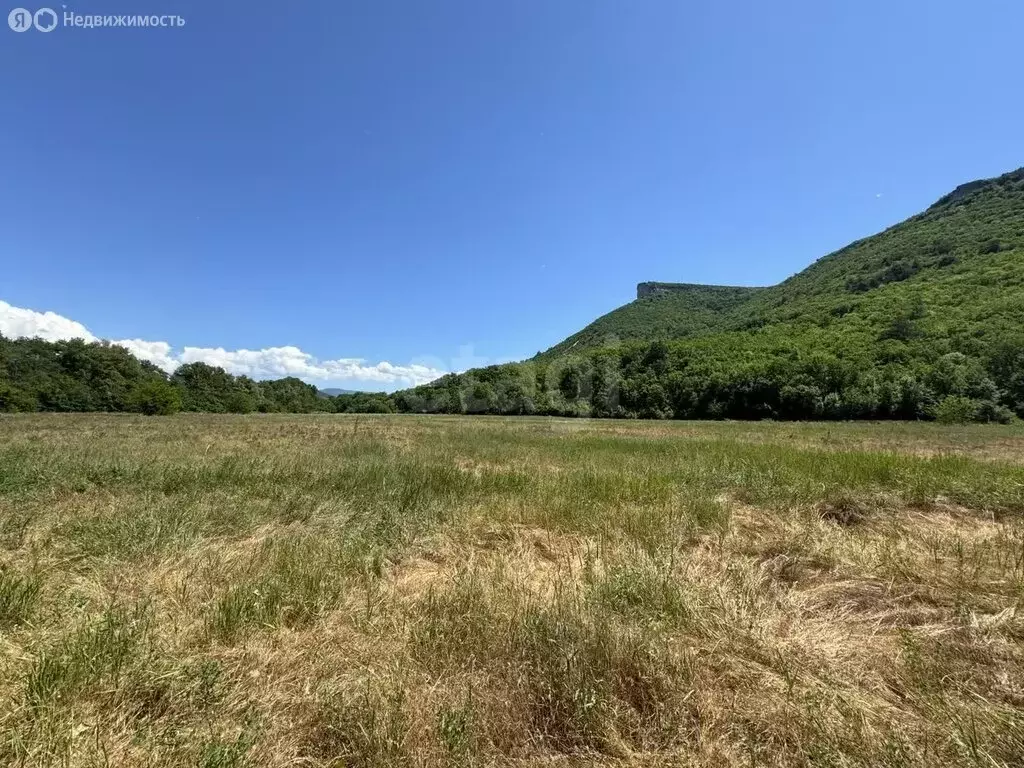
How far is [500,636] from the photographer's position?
3.03 m

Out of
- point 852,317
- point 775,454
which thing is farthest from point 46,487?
point 852,317

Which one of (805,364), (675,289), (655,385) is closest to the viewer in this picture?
(805,364)

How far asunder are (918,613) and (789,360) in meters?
69.5

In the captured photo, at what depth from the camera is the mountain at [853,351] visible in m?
49.8

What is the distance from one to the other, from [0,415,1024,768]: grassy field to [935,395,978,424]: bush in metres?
47.0

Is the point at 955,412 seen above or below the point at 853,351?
below

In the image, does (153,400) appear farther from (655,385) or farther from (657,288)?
(657,288)

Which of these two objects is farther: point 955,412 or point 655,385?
point 655,385

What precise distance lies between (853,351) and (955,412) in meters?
22.9

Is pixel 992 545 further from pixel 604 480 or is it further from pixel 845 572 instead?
pixel 604 480

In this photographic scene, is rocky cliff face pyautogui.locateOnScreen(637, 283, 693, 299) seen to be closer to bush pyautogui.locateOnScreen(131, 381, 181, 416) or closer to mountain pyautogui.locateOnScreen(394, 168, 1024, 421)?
mountain pyautogui.locateOnScreen(394, 168, 1024, 421)

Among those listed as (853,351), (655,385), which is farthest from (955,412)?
(655,385)

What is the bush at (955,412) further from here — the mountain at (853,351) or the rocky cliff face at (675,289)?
the rocky cliff face at (675,289)

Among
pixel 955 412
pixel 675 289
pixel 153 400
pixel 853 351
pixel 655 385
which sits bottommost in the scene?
pixel 955 412
